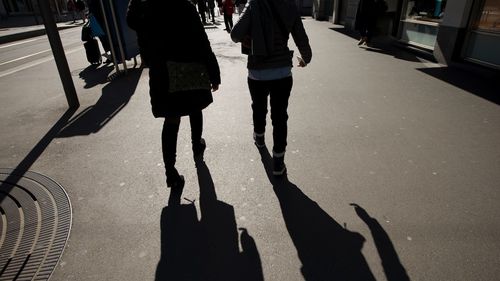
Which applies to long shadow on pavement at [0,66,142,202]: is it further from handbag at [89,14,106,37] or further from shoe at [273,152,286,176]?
shoe at [273,152,286,176]

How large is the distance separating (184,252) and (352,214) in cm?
144

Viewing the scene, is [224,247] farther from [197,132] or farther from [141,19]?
[141,19]

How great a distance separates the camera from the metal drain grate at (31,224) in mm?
2330

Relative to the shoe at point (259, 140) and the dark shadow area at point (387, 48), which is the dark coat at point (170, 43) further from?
the dark shadow area at point (387, 48)

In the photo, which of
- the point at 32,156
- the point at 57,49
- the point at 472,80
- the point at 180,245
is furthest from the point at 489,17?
the point at 32,156

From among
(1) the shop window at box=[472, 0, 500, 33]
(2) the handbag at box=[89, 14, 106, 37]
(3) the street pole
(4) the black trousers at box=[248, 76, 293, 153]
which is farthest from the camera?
(2) the handbag at box=[89, 14, 106, 37]

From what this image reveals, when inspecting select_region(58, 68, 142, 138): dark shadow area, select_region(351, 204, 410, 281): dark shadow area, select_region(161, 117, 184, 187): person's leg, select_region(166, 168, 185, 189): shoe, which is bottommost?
select_region(58, 68, 142, 138): dark shadow area

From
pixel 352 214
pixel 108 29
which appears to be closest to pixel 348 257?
pixel 352 214

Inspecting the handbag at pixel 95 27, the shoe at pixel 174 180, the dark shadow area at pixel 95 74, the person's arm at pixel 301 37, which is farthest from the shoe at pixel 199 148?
the handbag at pixel 95 27

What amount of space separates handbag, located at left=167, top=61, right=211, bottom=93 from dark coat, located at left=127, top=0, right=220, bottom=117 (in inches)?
1.6

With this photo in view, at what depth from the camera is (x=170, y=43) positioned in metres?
2.71

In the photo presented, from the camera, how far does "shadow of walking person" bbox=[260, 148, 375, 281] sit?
7.30 feet

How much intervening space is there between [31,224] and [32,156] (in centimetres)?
156

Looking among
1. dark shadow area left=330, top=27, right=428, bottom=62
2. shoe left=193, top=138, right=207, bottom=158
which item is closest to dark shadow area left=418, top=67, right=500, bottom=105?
dark shadow area left=330, top=27, right=428, bottom=62
